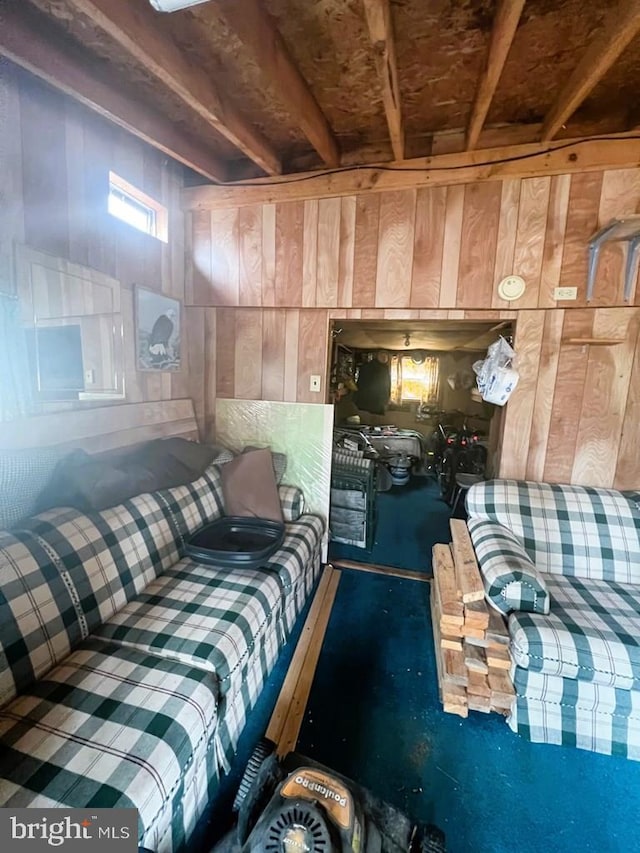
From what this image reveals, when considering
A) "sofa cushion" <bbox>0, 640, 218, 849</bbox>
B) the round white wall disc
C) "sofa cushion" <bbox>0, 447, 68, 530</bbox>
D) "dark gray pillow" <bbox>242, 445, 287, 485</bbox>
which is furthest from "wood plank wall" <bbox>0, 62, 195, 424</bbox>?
the round white wall disc

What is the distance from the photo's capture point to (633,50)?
1.50m

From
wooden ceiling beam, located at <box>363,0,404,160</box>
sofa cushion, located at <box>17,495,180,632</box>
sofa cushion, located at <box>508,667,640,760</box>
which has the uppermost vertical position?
wooden ceiling beam, located at <box>363,0,404,160</box>

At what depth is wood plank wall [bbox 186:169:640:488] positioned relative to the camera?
6.39ft

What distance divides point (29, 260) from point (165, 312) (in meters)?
0.89

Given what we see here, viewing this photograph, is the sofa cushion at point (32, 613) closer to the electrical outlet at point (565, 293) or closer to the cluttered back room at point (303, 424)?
the cluttered back room at point (303, 424)

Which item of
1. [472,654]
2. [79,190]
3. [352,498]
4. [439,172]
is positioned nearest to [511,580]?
[472,654]

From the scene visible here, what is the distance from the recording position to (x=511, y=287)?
203 centimetres

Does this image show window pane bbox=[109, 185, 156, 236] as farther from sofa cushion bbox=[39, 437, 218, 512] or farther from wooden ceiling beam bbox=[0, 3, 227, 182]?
sofa cushion bbox=[39, 437, 218, 512]

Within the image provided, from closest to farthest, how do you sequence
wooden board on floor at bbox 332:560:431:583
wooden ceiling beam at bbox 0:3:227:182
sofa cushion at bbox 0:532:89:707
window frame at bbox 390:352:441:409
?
sofa cushion at bbox 0:532:89:707, wooden ceiling beam at bbox 0:3:227:182, wooden board on floor at bbox 332:560:431:583, window frame at bbox 390:352:441:409

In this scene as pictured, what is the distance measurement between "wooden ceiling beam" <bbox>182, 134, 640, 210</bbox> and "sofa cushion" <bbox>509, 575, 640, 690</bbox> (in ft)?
7.33

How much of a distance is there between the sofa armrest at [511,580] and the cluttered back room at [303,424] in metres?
0.01

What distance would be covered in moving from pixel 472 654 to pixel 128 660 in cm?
135

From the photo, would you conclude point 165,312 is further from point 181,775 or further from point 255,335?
point 181,775

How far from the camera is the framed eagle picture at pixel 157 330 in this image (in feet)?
7.02
